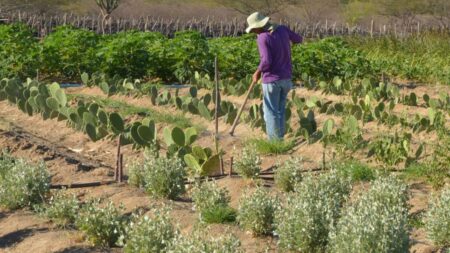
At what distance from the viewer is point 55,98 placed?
451 inches

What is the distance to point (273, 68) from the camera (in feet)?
31.2

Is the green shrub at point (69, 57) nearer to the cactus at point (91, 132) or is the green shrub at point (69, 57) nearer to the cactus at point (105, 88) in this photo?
the cactus at point (105, 88)

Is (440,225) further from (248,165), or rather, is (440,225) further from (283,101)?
(283,101)

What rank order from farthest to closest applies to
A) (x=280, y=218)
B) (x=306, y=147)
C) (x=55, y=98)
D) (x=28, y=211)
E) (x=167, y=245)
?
(x=55, y=98)
(x=306, y=147)
(x=28, y=211)
(x=280, y=218)
(x=167, y=245)

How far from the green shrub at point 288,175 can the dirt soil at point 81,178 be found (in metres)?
0.31

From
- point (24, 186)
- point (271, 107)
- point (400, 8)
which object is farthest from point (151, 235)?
point (400, 8)

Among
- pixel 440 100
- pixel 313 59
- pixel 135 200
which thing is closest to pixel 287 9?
pixel 313 59

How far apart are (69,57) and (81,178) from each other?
9.37m

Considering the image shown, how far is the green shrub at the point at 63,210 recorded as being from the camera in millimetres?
6418

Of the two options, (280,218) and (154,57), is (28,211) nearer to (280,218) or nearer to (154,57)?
(280,218)

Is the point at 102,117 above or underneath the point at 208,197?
underneath

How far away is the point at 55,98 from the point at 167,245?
6488 millimetres

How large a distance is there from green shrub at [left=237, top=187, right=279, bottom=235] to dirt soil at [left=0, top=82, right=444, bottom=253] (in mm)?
71

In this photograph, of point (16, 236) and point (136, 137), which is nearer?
point (16, 236)
